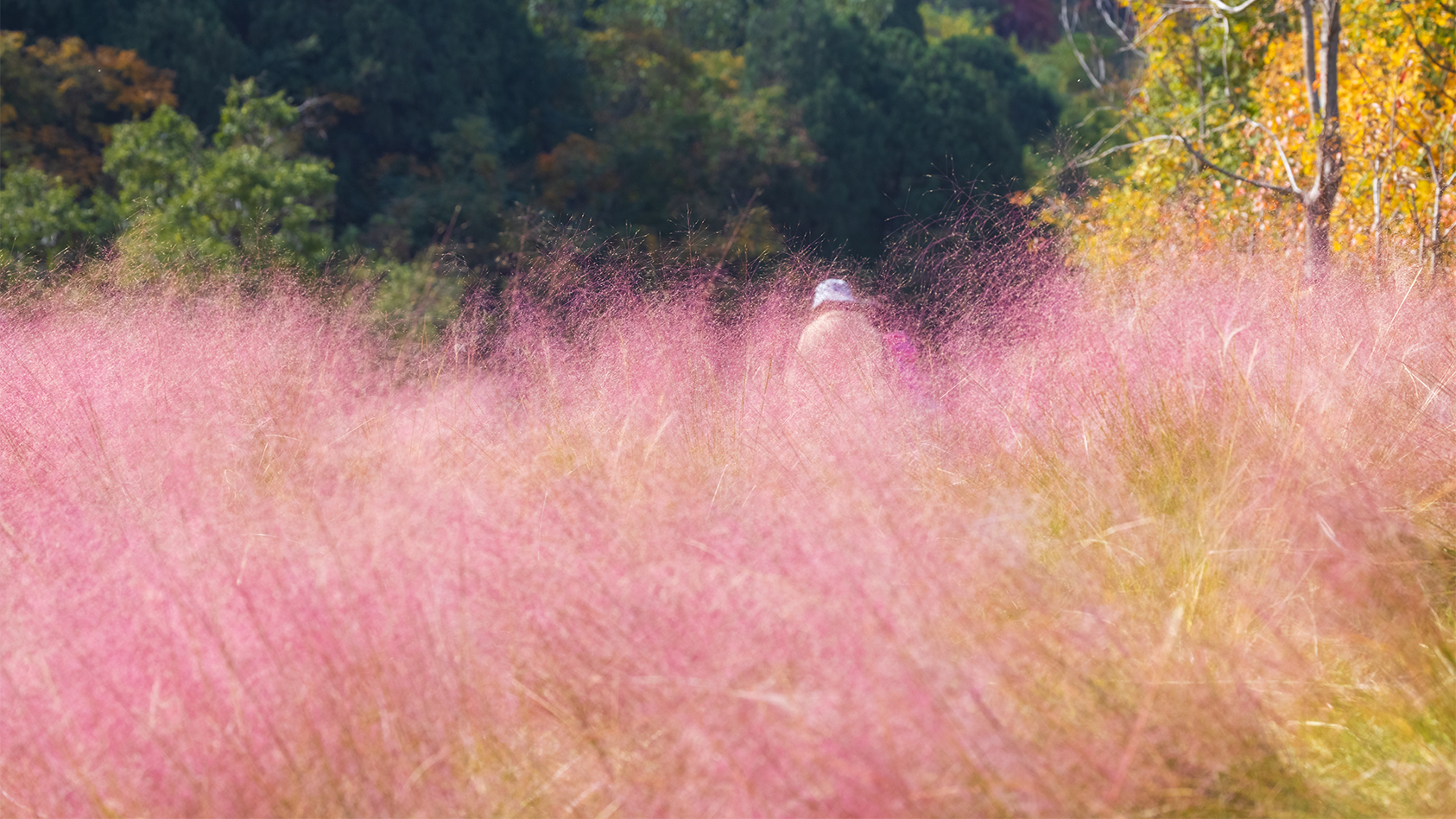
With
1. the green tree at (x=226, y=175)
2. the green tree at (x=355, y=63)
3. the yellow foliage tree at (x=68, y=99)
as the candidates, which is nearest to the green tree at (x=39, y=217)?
the green tree at (x=226, y=175)

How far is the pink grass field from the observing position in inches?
59.9

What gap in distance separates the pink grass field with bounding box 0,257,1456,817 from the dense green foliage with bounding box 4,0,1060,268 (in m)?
7.98

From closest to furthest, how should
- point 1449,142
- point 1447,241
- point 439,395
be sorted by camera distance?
1. point 439,395
2. point 1447,241
3. point 1449,142

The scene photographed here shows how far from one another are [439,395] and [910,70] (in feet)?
67.9

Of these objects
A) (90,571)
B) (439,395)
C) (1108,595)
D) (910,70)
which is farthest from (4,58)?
(910,70)

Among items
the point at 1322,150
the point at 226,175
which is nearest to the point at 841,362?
the point at 1322,150

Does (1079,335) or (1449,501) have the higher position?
(1079,335)

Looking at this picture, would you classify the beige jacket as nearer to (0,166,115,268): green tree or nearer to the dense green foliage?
the dense green foliage

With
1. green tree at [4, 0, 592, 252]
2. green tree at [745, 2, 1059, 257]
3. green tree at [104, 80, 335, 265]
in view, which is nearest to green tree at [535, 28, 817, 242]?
green tree at [745, 2, 1059, 257]

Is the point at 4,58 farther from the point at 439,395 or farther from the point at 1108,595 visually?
the point at 1108,595

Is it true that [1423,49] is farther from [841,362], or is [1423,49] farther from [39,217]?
[39,217]

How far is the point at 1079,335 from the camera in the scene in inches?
129

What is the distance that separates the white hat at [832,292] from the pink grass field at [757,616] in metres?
1.16

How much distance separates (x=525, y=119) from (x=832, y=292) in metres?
14.9
